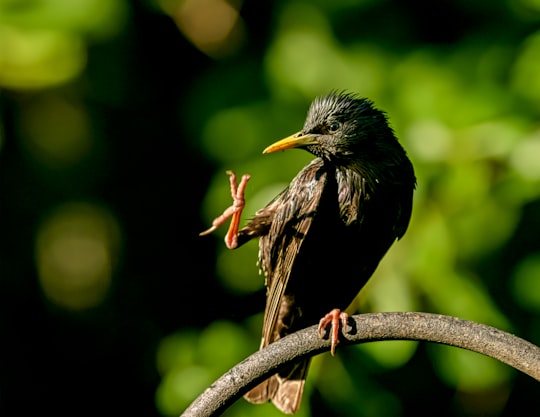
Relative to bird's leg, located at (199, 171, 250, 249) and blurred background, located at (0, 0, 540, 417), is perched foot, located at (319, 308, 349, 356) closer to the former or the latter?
blurred background, located at (0, 0, 540, 417)

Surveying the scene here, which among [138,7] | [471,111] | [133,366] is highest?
[138,7]

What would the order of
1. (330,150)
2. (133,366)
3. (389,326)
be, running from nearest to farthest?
(389,326), (330,150), (133,366)

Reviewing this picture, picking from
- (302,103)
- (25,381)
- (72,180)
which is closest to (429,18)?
(302,103)

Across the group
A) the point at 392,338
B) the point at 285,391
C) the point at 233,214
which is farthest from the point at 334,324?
the point at 285,391

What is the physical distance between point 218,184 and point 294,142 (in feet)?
1.51

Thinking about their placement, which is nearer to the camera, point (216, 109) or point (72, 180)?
point (216, 109)

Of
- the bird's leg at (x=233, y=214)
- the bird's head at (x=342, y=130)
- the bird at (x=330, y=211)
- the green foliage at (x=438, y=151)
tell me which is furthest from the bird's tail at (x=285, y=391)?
the bird's head at (x=342, y=130)

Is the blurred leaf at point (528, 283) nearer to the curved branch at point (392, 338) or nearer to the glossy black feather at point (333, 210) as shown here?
the glossy black feather at point (333, 210)

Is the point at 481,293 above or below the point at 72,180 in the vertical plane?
below

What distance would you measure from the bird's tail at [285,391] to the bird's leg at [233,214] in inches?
20.1

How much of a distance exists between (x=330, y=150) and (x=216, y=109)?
1.61 feet

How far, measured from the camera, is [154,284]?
501cm

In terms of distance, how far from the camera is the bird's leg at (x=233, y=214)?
3756 millimetres

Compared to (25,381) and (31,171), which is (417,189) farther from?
(25,381)
